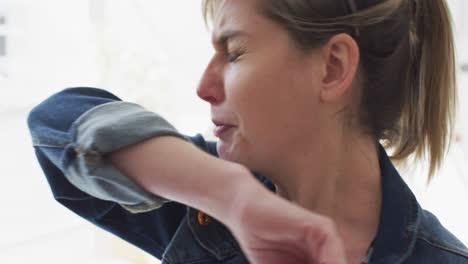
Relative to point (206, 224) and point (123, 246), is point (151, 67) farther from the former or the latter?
point (206, 224)

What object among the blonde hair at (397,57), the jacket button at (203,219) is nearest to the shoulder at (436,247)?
the blonde hair at (397,57)

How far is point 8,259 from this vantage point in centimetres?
106

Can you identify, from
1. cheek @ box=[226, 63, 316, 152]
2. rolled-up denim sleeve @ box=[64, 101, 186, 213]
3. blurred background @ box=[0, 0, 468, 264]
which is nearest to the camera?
rolled-up denim sleeve @ box=[64, 101, 186, 213]

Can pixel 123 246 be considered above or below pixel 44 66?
below

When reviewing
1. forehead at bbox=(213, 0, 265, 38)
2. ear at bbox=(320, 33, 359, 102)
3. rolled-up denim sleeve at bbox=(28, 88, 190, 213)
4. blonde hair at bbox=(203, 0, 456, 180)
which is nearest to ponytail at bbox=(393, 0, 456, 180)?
blonde hair at bbox=(203, 0, 456, 180)

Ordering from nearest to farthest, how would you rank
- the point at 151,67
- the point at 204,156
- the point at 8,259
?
1. the point at 204,156
2. the point at 8,259
3. the point at 151,67

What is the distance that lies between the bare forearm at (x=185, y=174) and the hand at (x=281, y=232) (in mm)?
18

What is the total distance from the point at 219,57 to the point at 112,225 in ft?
0.85

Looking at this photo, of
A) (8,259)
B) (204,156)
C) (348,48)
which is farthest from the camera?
(8,259)

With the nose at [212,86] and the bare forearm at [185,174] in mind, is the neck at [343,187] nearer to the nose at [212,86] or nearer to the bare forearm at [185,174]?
the nose at [212,86]

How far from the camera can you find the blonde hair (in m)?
0.70

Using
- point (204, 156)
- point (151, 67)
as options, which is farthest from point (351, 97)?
point (151, 67)

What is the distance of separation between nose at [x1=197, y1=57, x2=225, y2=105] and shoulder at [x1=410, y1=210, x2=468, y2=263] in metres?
0.31

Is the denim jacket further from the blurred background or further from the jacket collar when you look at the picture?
the blurred background
